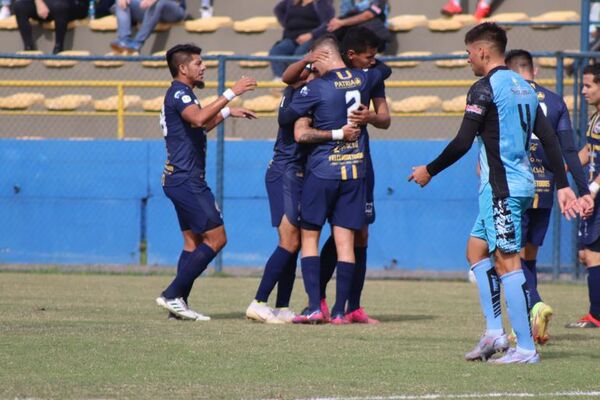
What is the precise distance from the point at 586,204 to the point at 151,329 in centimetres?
342

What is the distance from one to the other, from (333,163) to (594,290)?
2.48 metres

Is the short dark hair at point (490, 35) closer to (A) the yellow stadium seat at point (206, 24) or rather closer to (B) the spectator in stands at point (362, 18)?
(B) the spectator in stands at point (362, 18)

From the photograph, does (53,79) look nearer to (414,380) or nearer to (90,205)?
(90,205)

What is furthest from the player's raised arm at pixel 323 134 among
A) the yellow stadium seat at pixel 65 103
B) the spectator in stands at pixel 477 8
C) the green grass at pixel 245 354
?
the spectator in stands at pixel 477 8

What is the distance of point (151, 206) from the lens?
16172mm

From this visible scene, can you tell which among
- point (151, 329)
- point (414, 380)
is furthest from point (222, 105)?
point (414, 380)

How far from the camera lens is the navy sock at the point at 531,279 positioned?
28.8 feet

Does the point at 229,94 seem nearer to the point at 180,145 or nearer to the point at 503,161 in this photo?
the point at 180,145

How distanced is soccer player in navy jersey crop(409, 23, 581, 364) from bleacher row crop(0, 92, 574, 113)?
369 inches

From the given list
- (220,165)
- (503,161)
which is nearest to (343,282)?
(503,161)

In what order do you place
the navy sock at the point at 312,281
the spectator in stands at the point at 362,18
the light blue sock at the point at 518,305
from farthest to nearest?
the spectator in stands at the point at 362,18, the navy sock at the point at 312,281, the light blue sock at the point at 518,305

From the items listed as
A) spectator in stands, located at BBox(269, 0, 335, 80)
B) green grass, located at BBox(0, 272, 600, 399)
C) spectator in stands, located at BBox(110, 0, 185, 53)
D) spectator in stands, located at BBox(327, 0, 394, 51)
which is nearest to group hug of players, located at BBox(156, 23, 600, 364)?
green grass, located at BBox(0, 272, 600, 399)

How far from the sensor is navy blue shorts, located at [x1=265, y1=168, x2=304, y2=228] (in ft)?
32.7

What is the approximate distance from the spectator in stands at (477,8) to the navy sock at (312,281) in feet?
32.4
